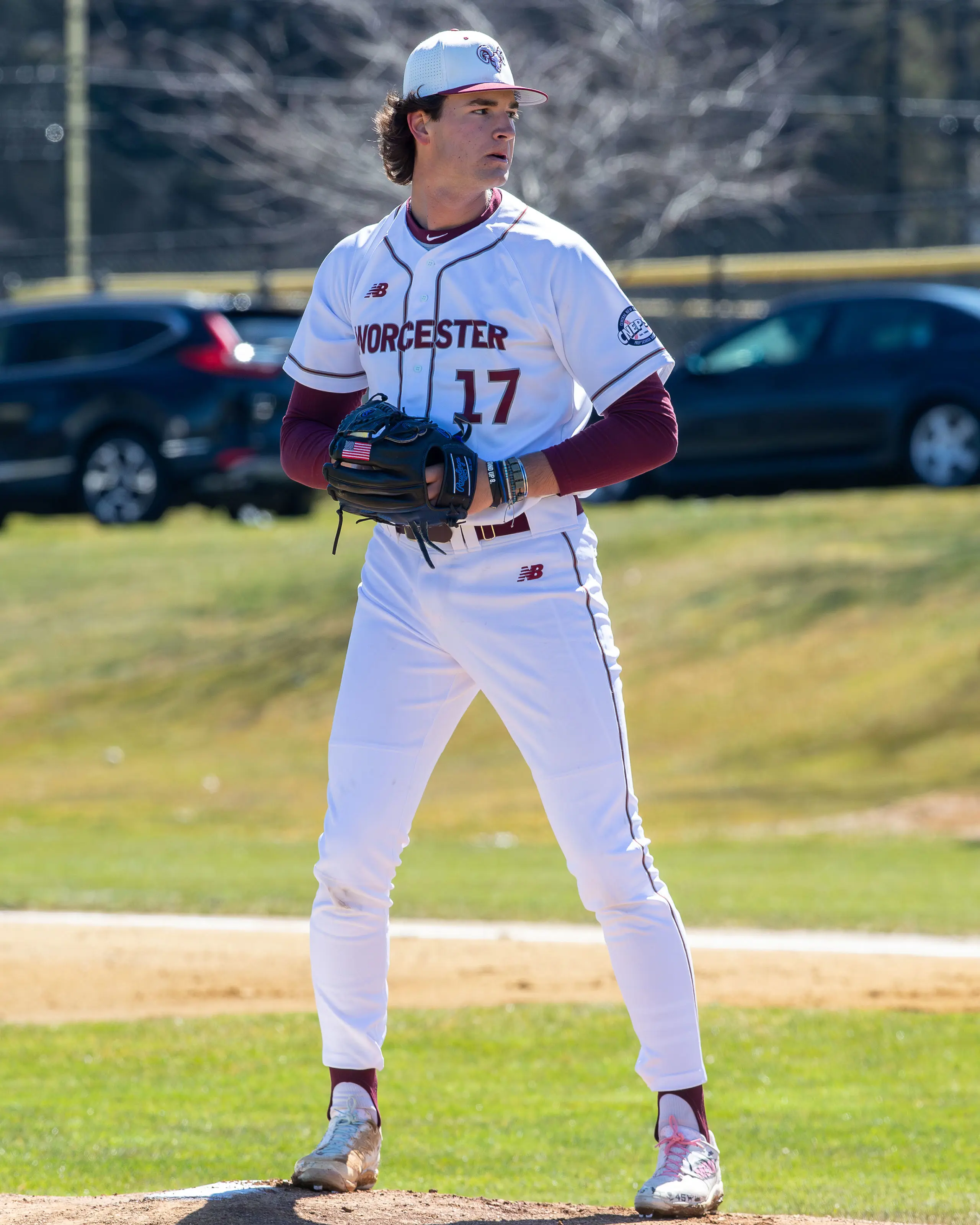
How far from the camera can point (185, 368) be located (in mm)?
17703

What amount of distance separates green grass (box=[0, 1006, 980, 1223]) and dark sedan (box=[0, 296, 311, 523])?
35.8 ft

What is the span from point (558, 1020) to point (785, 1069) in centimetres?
101

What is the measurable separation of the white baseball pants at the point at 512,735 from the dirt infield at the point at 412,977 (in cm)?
330

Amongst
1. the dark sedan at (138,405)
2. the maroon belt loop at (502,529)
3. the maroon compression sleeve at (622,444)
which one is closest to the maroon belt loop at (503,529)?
the maroon belt loop at (502,529)

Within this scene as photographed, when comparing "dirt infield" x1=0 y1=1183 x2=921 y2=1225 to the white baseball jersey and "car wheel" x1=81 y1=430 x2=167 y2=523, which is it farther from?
"car wheel" x1=81 y1=430 x2=167 y2=523

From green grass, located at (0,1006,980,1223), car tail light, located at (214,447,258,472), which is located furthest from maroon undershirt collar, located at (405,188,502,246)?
car tail light, located at (214,447,258,472)

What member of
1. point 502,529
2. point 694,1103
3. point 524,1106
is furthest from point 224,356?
point 694,1103

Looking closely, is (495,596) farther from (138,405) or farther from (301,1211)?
(138,405)

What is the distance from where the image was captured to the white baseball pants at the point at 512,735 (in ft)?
13.3

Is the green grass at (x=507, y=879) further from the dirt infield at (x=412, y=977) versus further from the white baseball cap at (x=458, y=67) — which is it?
the white baseball cap at (x=458, y=67)

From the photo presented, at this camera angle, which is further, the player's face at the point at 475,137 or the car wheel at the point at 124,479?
the car wheel at the point at 124,479

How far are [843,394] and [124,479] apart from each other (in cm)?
656

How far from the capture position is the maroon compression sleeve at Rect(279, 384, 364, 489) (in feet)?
14.1

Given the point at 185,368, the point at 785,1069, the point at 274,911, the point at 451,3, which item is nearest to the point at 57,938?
the point at 274,911
